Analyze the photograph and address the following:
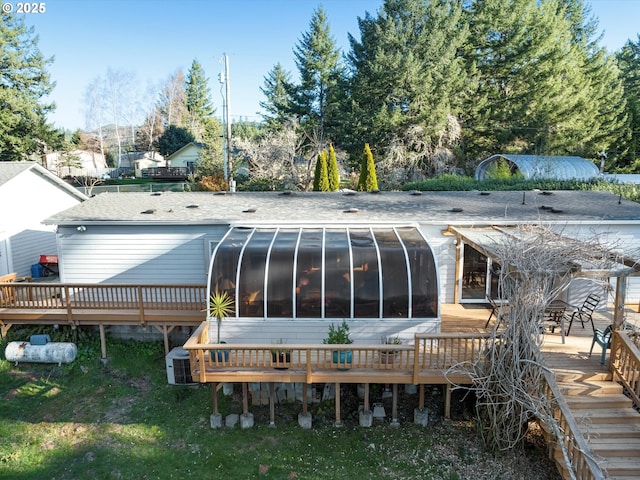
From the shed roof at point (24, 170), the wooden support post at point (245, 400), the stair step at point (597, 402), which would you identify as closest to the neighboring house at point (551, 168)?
the stair step at point (597, 402)

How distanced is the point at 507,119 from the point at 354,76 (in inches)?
433

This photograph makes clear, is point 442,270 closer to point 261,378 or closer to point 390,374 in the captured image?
point 390,374

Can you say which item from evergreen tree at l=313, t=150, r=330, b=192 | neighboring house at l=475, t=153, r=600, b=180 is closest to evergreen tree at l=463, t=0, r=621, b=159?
neighboring house at l=475, t=153, r=600, b=180

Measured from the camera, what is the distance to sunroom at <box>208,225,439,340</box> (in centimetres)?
821

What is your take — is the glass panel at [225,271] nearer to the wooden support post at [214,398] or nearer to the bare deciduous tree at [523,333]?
the wooden support post at [214,398]

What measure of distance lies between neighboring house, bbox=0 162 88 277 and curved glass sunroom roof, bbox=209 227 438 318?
9.04 meters

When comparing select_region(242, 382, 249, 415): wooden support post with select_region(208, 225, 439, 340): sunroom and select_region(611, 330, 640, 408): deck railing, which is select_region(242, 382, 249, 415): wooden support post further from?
select_region(611, 330, 640, 408): deck railing

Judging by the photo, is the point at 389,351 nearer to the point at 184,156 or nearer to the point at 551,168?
the point at 551,168

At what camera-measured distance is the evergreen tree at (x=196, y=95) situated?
173 feet

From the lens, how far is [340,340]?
312 inches

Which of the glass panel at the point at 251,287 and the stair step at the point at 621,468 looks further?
the glass panel at the point at 251,287

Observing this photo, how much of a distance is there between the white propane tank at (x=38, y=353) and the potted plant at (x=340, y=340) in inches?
260

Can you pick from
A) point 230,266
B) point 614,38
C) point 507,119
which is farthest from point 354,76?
point 230,266

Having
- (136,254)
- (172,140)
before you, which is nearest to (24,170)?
(136,254)
